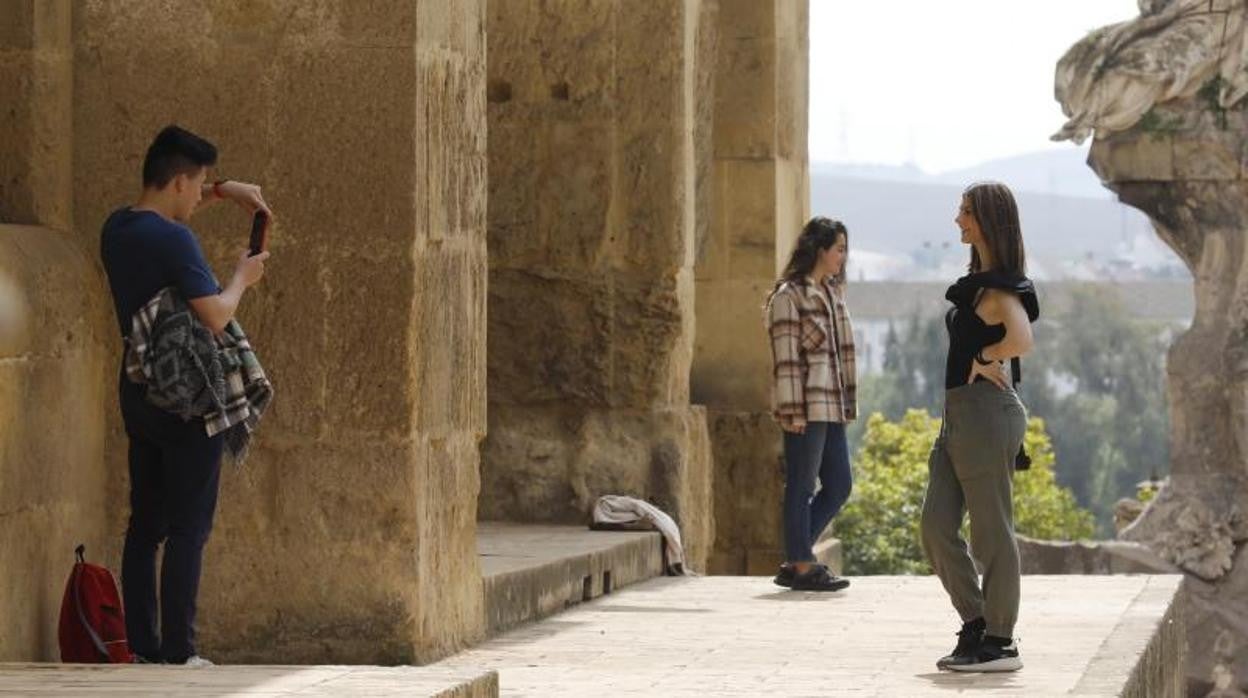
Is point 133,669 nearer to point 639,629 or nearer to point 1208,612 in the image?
Result: point 639,629

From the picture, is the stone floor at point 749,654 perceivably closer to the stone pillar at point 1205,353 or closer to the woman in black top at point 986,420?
the woman in black top at point 986,420

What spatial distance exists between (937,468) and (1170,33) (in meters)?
10.2

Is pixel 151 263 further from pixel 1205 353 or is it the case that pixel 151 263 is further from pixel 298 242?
pixel 1205 353

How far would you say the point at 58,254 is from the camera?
8.64 metres

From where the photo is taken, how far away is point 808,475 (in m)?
11.9

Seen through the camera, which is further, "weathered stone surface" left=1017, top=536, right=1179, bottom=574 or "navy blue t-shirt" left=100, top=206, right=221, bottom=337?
"weathered stone surface" left=1017, top=536, right=1179, bottom=574

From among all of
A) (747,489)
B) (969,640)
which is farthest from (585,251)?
(969,640)

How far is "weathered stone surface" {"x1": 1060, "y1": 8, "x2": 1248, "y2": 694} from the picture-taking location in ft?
59.9

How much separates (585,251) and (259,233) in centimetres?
514

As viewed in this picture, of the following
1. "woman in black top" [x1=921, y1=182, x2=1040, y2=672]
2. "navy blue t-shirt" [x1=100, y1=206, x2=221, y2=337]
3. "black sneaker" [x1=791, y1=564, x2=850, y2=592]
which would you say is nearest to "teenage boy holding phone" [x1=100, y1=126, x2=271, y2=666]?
"navy blue t-shirt" [x1=100, y1=206, x2=221, y2=337]

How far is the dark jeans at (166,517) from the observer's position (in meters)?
8.04

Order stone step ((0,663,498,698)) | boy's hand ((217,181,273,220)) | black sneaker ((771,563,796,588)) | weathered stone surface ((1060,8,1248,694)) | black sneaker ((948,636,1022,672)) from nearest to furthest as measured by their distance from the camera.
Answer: stone step ((0,663,498,698)) < boy's hand ((217,181,273,220)) < black sneaker ((948,636,1022,672)) < black sneaker ((771,563,796,588)) < weathered stone surface ((1060,8,1248,694))

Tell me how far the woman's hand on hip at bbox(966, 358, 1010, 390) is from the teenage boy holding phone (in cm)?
204

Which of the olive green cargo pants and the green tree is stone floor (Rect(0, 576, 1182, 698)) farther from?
the green tree
